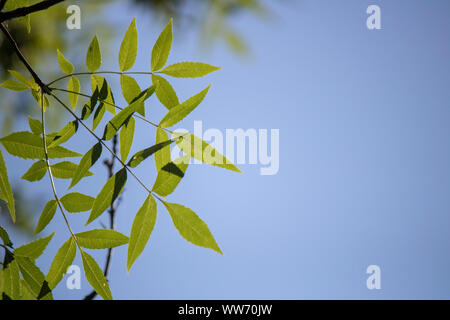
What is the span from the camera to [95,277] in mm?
407

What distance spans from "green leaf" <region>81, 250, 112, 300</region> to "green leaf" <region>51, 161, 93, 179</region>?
0.13 meters

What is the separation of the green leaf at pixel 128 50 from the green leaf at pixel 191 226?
219mm

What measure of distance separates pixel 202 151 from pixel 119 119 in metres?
0.10

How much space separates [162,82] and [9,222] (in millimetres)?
1216

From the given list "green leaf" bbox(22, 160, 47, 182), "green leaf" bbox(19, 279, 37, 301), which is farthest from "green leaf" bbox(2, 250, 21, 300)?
"green leaf" bbox(22, 160, 47, 182)

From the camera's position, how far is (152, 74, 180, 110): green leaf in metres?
0.45

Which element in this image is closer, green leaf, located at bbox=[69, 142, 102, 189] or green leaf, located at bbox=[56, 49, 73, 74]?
green leaf, located at bbox=[69, 142, 102, 189]

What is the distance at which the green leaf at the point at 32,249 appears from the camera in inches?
16.6

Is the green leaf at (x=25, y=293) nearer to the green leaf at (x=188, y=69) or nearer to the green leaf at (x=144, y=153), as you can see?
the green leaf at (x=144, y=153)

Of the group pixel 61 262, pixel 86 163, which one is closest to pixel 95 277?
pixel 61 262

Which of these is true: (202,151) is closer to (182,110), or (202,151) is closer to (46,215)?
(182,110)

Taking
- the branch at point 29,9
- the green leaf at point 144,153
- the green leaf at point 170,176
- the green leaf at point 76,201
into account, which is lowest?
the green leaf at point 76,201

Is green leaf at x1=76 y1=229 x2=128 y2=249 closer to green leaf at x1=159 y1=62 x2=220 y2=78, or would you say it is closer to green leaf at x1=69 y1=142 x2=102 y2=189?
green leaf at x1=69 y1=142 x2=102 y2=189

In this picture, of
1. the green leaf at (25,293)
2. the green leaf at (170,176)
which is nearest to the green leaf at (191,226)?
the green leaf at (170,176)
